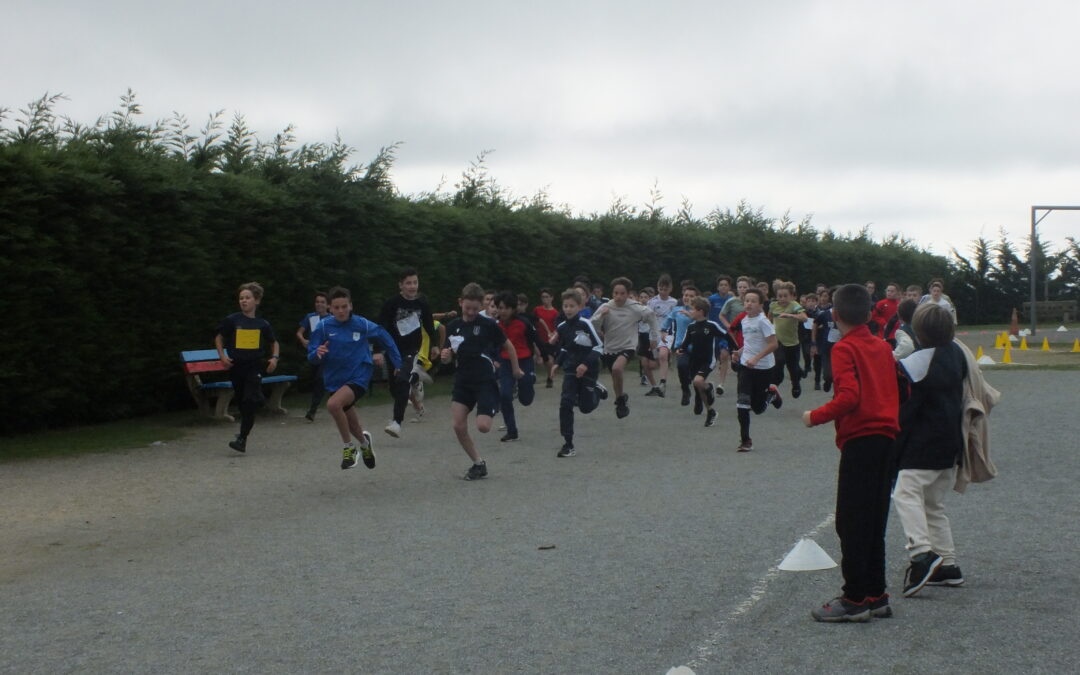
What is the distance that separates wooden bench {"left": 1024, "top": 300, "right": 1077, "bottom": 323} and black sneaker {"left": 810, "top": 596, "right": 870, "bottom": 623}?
181ft

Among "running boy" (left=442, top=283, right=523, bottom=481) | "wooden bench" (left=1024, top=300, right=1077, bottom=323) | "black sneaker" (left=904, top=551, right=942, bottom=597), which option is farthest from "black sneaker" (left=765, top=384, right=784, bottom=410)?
"wooden bench" (left=1024, top=300, right=1077, bottom=323)

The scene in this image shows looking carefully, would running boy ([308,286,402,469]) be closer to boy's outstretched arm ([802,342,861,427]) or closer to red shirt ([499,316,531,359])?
red shirt ([499,316,531,359])

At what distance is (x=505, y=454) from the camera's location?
12695 millimetres

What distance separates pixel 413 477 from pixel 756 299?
506 cm

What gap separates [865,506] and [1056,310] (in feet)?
183

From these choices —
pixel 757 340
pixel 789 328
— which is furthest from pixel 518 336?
pixel 789 328

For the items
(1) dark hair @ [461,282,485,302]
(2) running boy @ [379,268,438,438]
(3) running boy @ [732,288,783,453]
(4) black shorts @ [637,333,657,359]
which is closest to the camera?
(1) dark hair @ [461,282,485,302]

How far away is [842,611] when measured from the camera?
224 inches

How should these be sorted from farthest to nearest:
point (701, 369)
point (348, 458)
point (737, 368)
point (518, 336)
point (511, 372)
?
point (701, 369)
point (518, 336)
point (511, 372)
point (737, 368)
point (348, 458)

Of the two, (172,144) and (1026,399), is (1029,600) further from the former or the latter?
(172,144)

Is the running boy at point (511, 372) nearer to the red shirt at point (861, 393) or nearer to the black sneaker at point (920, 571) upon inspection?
the black sneaker at point (920, 571)

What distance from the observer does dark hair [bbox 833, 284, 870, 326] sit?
19.5 ft

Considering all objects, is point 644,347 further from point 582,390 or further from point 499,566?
point 499,566

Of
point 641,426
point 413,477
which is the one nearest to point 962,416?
point 413,477
